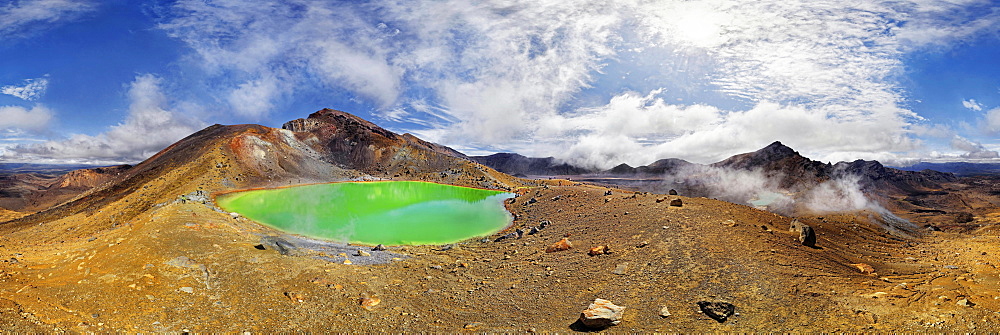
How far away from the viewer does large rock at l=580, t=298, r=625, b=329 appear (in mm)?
6801

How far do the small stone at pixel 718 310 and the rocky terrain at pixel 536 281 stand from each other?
1.4 inches

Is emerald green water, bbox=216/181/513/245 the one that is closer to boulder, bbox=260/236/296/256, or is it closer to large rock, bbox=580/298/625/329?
boulder, bbox=260/236/296/256

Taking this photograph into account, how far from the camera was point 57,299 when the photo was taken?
6.81 metres

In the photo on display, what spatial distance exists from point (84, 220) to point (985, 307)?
37.9 metres

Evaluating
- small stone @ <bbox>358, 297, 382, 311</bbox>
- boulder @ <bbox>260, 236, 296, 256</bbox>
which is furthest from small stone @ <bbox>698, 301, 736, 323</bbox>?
boulder @ <bbox>260, 236, 296, 256</bbox>

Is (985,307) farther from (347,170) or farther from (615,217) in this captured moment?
(347,170)

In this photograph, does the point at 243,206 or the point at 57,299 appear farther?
the point at 243,206

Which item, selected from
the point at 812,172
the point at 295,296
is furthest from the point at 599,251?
the point at 812,172

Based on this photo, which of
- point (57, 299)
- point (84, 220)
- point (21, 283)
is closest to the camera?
point (57, 299)

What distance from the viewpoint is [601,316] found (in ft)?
22.4

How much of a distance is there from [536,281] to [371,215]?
1550cm

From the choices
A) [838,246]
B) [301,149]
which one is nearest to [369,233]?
[838,246]

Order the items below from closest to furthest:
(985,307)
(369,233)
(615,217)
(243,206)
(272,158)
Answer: (985,307), (615,217), (369,233), (243,206), (272,158)

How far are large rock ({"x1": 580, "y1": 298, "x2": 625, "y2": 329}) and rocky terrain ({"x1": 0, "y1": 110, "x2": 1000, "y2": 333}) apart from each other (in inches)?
1.9
